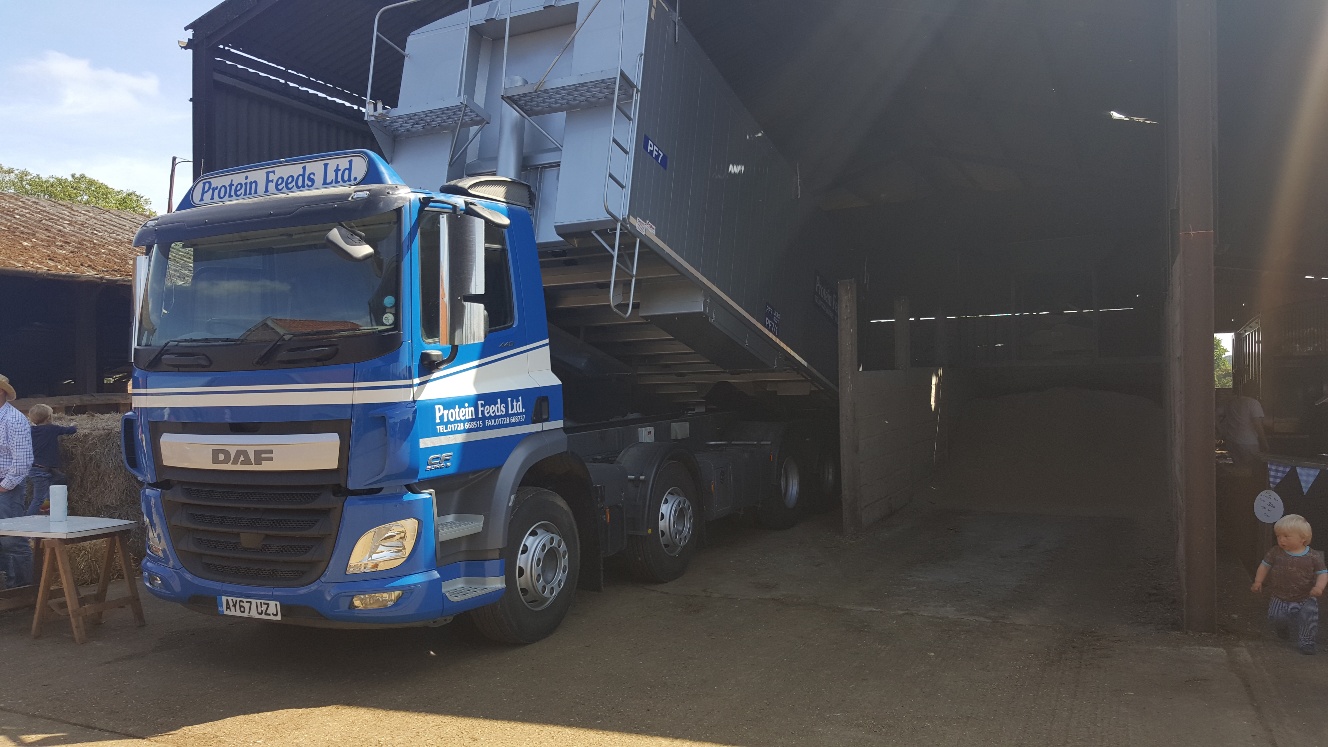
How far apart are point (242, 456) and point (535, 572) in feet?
5.98

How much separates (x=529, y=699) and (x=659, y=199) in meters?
3.49

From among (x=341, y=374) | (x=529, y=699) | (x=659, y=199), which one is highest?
(x=659, y=199)

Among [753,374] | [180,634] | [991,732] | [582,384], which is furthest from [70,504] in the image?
[991,732]

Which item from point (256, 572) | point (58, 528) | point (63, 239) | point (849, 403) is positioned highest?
point (63, 239)

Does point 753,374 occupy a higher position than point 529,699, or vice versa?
point 753,374

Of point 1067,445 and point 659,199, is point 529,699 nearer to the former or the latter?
point 659,199

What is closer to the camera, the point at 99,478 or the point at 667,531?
the point at 667,531

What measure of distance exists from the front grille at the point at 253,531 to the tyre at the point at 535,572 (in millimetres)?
1066

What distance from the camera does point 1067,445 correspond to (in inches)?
540

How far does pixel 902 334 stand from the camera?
11547 mm

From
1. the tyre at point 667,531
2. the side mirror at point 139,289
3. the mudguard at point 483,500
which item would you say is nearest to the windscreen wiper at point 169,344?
the side mirror at point 139,289

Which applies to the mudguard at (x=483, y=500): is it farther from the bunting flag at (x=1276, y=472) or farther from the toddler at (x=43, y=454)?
the bunting flag at (x=1276, y=472)

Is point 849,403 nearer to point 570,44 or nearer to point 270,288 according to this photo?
point 570,44

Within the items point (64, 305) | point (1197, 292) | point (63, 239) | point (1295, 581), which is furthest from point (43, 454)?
point (1295, 581)
